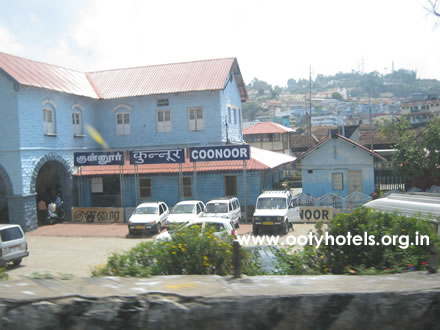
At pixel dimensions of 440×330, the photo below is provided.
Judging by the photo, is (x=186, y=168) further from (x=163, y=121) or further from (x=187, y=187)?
(x=163, y=121)

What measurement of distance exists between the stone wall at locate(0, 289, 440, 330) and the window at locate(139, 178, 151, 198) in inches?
945

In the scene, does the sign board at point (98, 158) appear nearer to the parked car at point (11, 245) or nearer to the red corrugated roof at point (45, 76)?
the red corrugated roof at point (45, 76)

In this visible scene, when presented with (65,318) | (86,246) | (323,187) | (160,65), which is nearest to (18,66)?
(160,65)

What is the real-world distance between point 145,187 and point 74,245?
29.6ft

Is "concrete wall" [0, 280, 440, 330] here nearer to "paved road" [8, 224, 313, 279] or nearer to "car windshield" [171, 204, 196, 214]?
"paved road" [8, 224, 313, 279]

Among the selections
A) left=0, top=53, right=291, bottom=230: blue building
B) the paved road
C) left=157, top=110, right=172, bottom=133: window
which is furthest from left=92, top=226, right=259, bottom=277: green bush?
left=157, top=110, right=172, bottom=133: window

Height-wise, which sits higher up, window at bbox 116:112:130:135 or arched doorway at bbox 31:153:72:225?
window at bbox 116:112:130:135

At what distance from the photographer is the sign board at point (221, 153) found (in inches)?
925

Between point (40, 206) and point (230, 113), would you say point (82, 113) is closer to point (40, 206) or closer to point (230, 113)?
point (40, 206)

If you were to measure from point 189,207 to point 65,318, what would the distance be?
17.8m

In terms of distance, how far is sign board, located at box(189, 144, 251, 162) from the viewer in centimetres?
2348

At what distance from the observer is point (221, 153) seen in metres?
24.0

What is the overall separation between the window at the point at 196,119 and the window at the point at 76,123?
775cm

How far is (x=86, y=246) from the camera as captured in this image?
19.2m
